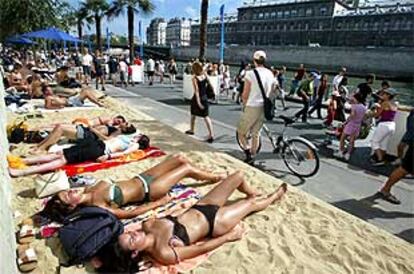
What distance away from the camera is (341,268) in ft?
12.1

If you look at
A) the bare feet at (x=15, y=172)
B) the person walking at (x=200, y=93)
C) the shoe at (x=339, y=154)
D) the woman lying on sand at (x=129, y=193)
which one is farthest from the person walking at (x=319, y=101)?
the bare feet at (x=15, y=172)

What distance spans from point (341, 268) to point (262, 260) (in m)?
0.74

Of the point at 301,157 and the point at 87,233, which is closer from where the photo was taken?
the point at 87,233

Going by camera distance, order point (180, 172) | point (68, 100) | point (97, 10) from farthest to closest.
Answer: point (97, 10) → point (68, 100) → point (180, 172)

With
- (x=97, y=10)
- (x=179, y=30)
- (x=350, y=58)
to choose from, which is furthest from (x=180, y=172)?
(x=179, y=30)

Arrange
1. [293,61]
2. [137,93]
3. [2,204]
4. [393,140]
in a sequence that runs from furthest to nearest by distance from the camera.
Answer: [293,61], [137,93], [393,140], [2,204]

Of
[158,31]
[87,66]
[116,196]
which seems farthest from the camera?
[158,31]

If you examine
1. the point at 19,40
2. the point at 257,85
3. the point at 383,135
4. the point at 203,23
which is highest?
the point at 203,23

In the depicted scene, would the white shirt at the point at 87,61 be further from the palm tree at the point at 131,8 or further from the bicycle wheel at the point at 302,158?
the bicycle wheel at the point at 302,158

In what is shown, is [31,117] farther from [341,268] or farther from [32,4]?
[32,4]

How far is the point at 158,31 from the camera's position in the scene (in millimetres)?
148000

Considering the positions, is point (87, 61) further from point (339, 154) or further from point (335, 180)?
point (335, 180)

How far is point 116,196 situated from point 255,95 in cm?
312

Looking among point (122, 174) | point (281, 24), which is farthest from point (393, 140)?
point (281, 24)
